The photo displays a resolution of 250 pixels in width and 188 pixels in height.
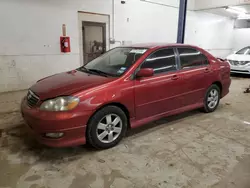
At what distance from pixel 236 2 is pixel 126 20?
459 cm

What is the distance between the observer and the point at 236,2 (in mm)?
8266

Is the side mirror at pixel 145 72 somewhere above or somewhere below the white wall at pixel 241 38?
below

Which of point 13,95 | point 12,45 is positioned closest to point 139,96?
point 13,95

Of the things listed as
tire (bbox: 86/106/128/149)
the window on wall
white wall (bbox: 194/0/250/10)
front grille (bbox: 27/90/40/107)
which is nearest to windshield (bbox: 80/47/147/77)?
the window on wall

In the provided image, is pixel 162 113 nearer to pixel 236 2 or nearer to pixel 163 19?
pixel 163 19

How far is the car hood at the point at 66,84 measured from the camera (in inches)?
95.3

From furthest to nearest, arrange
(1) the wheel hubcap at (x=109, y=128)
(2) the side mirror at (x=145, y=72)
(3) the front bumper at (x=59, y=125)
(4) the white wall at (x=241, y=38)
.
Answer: (4) the white wall at (x=241, y=38) → (2) the side mirror at (x=145, y=72) → (1) the wheel hubcap at (x=109, y=128) → (3) the front bumper at (x=59, y=125)

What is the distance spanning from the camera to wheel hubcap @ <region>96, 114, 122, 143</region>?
255 cm

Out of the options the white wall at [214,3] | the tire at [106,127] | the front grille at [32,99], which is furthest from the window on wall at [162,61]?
the white wall at [214,3]

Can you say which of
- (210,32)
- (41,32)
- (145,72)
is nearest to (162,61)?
(145,72)

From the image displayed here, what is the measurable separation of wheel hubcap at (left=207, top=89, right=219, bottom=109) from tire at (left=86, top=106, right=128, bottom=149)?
1.98 m

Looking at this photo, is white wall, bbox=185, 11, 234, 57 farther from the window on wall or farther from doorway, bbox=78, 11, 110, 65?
the window on wall

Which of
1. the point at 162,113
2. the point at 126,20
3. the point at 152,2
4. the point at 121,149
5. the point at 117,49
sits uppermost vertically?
the point at 152,2

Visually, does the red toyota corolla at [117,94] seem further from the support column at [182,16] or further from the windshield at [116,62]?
the support column at [182,16]
